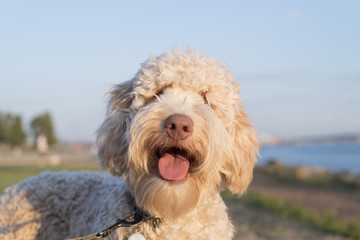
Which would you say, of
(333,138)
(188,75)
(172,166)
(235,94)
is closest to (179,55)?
(188,75)

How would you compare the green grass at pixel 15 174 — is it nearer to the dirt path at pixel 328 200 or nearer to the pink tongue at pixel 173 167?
the dirt path at pixel 328 200

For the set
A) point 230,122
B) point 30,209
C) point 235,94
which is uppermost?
point 235,94

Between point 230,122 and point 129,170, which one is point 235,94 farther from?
point 129,170

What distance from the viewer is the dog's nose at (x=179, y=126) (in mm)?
2691

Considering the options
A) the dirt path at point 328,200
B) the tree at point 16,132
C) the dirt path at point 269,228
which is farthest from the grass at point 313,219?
the tree at point 16,132

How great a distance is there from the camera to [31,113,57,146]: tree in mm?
60031

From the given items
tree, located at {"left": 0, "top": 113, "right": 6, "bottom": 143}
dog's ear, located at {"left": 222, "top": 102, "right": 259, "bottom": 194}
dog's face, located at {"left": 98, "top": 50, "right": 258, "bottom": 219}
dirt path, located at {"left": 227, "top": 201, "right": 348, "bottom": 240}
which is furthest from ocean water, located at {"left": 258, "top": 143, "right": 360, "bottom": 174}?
tree, located at {"left": 0, "top": 113, "right": 6, "bottom": 143}

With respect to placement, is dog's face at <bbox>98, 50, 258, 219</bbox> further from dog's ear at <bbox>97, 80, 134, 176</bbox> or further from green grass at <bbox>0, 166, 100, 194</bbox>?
green grass at <bbox>0, 166, 100, 194</bbox>

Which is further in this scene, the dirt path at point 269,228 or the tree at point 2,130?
the tree at point 2,130

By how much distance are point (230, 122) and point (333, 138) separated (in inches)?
5722

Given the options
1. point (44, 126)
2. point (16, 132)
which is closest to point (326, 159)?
point (44, 126)

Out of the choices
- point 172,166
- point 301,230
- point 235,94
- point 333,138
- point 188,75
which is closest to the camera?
point 172,166

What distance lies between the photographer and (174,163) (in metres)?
2.82

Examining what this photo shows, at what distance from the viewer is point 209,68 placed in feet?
10.6
